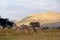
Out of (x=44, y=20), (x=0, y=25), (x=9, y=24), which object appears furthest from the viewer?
(x=44, y=20)

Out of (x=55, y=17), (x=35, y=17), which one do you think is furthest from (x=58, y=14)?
(x=35, y=17)

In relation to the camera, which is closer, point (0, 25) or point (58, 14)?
point (0, 25)

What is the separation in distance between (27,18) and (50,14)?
15108 millimetres

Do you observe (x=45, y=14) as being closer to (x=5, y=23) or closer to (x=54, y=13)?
(x=54, y=13)

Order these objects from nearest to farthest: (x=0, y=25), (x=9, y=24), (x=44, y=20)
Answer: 1. (x=0, y=25)
2. (x=9, y=24)
3. (x=44, y=20)

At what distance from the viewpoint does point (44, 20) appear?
146m

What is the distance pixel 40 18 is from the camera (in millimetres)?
148375

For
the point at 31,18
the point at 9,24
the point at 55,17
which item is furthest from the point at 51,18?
A: the point at 9,24

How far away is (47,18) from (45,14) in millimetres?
2795

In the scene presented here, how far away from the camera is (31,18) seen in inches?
5886

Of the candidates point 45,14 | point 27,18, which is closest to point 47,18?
point 45,14

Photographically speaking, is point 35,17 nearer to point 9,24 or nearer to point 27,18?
point 27,18

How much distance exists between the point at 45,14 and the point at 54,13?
20.1 ft

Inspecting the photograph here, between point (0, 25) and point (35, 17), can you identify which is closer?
point (0, 25)
